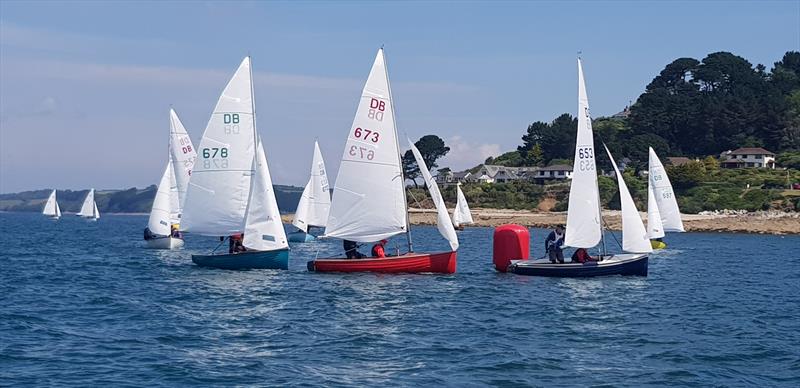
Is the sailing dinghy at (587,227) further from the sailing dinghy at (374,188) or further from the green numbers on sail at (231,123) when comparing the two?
the green numbers on sail at (231,123)

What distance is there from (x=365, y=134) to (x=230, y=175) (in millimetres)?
7109

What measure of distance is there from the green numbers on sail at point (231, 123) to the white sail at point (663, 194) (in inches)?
1082

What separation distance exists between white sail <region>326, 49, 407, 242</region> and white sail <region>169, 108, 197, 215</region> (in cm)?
1898

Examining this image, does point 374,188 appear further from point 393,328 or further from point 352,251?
point 393,328

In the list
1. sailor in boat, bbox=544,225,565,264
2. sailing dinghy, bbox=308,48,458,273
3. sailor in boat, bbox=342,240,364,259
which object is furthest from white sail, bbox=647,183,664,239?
sailor in boat, bbox=342,240,364,259

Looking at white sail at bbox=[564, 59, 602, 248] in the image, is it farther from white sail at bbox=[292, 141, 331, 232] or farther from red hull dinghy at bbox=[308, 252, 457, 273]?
white sail at bbox=[292, 141, 331, 232]

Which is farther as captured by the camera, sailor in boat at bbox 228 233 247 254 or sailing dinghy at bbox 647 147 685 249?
sailing dinghy at bbox 647 147 685 249

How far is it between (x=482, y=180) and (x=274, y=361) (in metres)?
124

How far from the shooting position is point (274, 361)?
1989 centimetres

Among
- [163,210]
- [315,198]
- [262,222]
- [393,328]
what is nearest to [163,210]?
[163,210]

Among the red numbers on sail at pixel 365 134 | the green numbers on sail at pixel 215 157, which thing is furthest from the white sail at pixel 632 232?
the green numbers on sail at pixel 215 157

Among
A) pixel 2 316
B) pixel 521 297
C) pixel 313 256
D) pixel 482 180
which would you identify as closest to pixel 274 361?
pixel 2 316

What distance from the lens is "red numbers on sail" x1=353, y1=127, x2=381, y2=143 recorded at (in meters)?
36.0

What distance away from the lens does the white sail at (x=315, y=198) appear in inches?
2603
